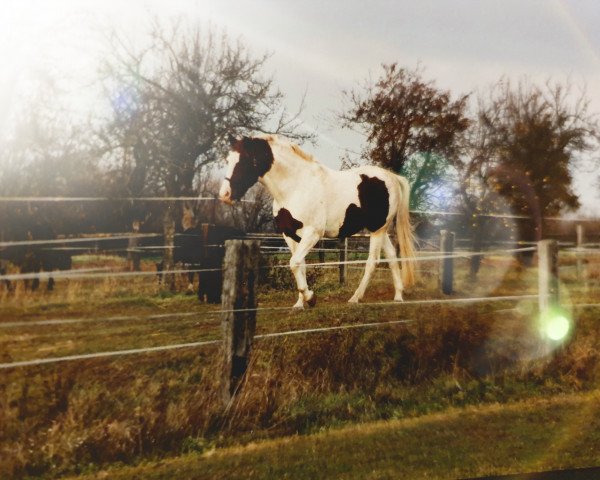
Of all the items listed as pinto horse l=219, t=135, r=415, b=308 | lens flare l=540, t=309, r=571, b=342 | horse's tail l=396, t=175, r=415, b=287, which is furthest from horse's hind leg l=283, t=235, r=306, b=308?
lens flare l=540, t=309, r=571, b=342

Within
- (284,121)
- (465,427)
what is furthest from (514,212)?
(284,121)

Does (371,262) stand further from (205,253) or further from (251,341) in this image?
(205,253)

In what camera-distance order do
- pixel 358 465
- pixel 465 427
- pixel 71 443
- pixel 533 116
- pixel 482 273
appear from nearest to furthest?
pixel 71 443, pixel 358 465, pixel 465 427, pixel 533 116, pixel 482 273

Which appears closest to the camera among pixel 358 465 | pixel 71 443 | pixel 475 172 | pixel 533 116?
pixel 71 443

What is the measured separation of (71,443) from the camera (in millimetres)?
3814

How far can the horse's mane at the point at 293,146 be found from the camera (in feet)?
15.8

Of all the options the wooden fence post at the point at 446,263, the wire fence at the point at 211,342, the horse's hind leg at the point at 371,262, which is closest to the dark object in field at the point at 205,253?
the wire fence at the point at 211,342

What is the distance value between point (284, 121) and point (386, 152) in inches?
39.7

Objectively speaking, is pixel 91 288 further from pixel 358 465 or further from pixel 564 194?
pixel 564 194

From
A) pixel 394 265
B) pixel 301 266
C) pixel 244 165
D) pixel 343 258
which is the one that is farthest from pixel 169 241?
pixel 394 265

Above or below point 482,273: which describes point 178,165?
above

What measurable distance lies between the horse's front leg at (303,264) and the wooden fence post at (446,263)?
4.72ft

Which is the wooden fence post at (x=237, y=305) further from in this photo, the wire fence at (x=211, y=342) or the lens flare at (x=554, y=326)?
the lens flare at (x=554, y=326)

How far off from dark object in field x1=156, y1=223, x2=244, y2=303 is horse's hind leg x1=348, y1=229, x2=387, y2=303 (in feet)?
4.00
